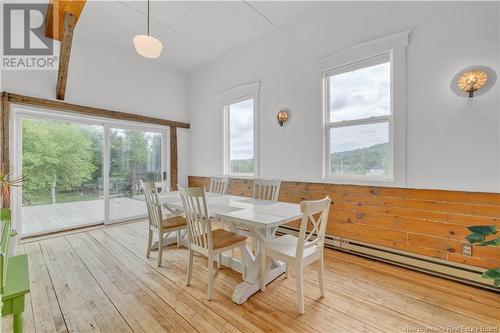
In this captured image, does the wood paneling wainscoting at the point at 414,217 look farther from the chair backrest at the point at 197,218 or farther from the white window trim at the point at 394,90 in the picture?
the chair backrest at the point at 197,218

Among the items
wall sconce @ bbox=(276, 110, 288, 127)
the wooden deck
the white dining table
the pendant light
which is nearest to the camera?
the white dining table

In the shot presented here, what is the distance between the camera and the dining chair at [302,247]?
1597 millimetres

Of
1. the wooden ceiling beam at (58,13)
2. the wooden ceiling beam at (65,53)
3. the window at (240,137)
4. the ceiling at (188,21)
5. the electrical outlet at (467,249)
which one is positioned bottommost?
the electrical outlet at (467,249)

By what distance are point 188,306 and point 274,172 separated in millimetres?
2274

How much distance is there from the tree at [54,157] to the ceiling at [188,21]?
1.61m

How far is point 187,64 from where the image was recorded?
15.9ft

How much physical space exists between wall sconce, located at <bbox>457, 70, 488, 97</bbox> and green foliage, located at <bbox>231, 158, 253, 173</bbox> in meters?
2.92

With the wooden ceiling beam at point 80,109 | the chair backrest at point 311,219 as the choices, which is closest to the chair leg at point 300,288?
the chair backrest at point 311,219

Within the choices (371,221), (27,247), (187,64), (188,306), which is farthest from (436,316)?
(187,64)

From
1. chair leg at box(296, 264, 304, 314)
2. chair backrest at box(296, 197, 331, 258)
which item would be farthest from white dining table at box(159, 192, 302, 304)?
chair leg at box(296, 264, 304, 314)

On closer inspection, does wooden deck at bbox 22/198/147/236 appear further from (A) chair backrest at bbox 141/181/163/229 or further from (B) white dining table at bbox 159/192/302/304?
(B) white dining table at bbox 159/192/302/304

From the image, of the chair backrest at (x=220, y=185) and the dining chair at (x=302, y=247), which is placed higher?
the chair backrest at (x=220, y=185)

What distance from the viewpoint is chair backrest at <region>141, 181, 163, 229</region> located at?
2447mm

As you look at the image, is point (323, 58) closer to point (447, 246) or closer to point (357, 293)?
point (447, 246)
